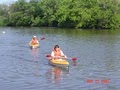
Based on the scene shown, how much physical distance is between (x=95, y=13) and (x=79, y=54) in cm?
5916

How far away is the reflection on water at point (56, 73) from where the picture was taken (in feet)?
70.3

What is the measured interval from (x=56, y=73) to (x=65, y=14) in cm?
7606

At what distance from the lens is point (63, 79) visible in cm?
2144

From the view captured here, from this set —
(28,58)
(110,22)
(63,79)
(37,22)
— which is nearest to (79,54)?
(28,58)

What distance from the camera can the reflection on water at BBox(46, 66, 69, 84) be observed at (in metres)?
21.4

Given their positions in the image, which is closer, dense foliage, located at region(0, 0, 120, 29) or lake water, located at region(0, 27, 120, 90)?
lake water, located at region(0, 27, 120, 90)

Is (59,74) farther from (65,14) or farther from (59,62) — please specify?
(65,14)

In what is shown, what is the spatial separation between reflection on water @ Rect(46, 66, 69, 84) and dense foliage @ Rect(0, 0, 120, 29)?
64.1 m

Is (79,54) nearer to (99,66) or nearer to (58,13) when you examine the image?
(99,66)

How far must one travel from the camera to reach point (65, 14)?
9881 cm
